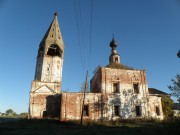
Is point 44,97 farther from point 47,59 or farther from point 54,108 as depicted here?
point 47,59

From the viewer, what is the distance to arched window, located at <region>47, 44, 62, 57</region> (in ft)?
103

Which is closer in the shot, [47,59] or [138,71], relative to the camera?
[138,71]

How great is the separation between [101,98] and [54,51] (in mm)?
12270

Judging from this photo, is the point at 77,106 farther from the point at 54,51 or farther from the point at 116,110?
the point at 54,51

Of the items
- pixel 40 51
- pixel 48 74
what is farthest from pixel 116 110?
pixel 40 51

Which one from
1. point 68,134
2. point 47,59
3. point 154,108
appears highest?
point 47,59

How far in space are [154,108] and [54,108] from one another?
527 inches

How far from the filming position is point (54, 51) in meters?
31.6

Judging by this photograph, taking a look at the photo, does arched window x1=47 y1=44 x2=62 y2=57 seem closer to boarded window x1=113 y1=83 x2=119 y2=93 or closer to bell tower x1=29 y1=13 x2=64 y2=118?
bell tower x1=29 y1=13 x2=64 y2=118

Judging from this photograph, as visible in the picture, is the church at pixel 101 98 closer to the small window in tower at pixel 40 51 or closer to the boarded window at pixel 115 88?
the boarded window at pixel 115 88

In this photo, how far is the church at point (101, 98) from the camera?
931 inches

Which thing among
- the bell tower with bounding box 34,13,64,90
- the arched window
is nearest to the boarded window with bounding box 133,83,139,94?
the bell tower with bounding box 34,13,64,90

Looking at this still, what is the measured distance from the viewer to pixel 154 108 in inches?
997

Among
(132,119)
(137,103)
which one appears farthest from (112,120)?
(137,103)
